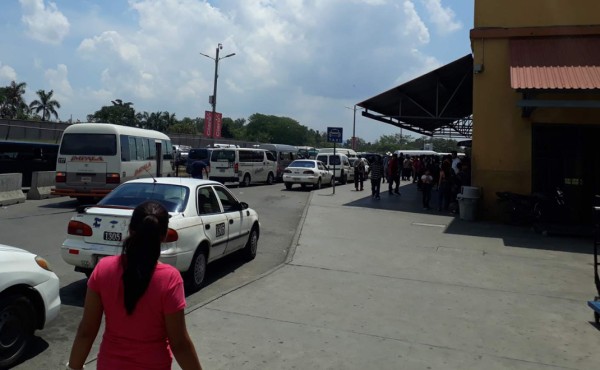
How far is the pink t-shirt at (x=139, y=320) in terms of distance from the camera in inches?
94.0

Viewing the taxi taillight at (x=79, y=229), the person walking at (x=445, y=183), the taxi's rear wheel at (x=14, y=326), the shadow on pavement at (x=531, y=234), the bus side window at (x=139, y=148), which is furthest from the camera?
the bus side window at (x=139, y=148)

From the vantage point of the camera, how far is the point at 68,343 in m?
4.96

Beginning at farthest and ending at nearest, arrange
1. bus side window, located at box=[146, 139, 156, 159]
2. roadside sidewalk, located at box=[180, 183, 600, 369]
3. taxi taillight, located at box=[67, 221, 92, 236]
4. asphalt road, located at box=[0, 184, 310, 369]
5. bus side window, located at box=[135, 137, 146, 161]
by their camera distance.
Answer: bus side window, located at box=[146, 139, 156, 159]
bus side window, located at box=[135, 137, 146, 161]
taxi taillight, located at box=[67, 221, 92, 236]
asphalt road, located at box=[0, 184, 310, 369]
roadside sidewalk, located at box=[180, 183, 600, 369]

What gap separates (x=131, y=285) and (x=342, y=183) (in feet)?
97.3

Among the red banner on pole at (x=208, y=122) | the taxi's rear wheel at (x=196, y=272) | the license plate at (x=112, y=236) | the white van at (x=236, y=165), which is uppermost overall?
the red banner on pole at (x=208, y=122)

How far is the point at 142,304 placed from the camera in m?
2.39

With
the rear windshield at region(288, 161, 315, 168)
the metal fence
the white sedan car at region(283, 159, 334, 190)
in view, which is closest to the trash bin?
the white sedan car at region(283, 159, 334, 190)

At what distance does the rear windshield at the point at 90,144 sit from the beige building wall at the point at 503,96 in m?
11.1

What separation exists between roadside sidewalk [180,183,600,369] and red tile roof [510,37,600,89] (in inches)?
158

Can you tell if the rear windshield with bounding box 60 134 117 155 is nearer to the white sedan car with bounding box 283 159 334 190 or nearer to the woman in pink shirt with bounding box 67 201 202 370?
the white sedan car with bounding box 283 159 334 190

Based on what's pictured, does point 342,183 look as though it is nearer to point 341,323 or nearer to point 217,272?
point 217,272

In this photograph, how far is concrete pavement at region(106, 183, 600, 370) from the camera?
477cm

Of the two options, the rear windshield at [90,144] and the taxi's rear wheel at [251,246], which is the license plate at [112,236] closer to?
the taxi's rear wheel at [251,246]

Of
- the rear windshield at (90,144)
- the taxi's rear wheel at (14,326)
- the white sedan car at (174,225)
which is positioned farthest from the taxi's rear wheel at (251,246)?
the rear windshield at (90,144)
